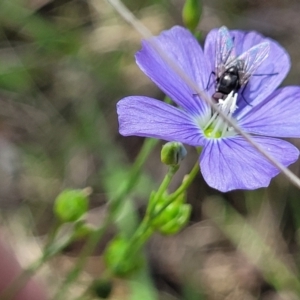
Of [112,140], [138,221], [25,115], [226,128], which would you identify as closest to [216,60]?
[226,128]

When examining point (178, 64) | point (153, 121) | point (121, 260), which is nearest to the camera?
point (153, 121)

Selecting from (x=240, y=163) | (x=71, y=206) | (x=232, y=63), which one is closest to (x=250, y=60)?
Result: (x=232, y=63)

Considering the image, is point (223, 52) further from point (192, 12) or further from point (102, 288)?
point (102, 288)

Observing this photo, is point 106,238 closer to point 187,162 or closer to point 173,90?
point 187,162

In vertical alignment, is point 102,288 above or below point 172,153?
below

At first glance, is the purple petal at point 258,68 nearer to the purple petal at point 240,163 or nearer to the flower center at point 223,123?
the flower center at point 223,123

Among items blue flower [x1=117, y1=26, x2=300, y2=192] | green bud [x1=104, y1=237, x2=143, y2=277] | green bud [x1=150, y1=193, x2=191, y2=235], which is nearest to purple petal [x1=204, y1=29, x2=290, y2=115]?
blue flower [x1=117, y1=26, x2=300, y2=192]

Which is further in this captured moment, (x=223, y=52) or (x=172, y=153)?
(x=223, y=52)
